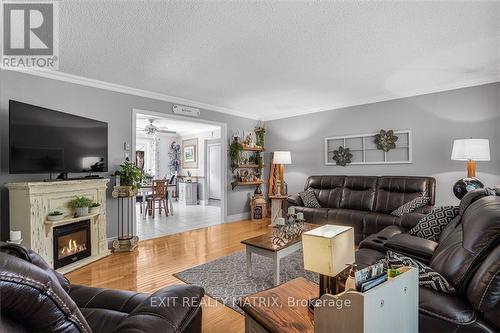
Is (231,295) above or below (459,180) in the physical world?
below

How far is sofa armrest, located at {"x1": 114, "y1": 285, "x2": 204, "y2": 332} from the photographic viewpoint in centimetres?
102

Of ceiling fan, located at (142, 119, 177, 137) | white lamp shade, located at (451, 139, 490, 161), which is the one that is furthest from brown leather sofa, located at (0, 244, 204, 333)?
ceiling fan, located at (142, 119, 177, 137)

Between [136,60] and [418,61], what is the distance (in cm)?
332

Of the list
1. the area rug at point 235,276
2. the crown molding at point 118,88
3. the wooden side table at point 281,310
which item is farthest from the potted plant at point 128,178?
the wooden side table at point 281,310

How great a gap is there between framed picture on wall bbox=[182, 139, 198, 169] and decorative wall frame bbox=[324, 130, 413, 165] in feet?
16.2

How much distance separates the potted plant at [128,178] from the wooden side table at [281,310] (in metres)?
2.99

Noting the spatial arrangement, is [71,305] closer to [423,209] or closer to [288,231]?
[288,231]

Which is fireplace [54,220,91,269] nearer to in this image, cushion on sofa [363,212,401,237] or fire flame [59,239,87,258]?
fire flame [59,239,87,258]

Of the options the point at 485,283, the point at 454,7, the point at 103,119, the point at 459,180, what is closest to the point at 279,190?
the point at 459,180

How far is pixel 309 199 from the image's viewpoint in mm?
4684

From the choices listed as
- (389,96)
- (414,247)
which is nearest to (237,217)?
(389,96)

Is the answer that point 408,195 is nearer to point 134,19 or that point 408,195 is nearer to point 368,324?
point 368,324

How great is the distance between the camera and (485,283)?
1.10 m

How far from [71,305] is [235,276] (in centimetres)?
221
